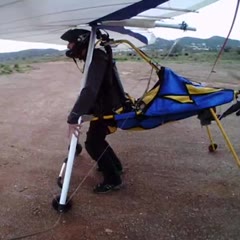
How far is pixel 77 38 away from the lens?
3176 millimetres

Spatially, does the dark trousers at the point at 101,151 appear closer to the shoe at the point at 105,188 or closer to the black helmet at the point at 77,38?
the shoe at the point at 105,188

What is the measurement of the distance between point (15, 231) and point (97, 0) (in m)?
1.78

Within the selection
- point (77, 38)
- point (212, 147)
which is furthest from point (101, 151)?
point (212, 147)

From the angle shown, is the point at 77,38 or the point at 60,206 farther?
the point at 77,38

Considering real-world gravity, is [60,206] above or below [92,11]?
below

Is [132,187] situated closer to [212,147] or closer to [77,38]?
[212,147]

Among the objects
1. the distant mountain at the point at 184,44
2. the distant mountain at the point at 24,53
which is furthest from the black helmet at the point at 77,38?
the distant mountain at the point at 24,53

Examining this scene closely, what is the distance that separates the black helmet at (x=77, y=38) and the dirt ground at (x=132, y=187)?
1.28m

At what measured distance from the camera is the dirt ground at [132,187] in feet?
8.88

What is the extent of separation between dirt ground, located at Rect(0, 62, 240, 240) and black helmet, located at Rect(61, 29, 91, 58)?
1283 mm

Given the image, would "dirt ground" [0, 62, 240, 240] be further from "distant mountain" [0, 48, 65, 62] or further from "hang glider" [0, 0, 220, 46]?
"distant mountain" [0, 48, 65, 62]

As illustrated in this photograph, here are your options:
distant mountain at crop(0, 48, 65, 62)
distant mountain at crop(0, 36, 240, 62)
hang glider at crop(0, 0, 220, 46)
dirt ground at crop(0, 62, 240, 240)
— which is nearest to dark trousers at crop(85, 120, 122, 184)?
dirt ground at crop(0, 62, 240, 240)

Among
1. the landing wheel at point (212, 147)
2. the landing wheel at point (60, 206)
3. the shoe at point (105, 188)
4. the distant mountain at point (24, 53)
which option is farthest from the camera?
the distant mountain at point (24, 53)

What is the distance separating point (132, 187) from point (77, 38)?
149cm
